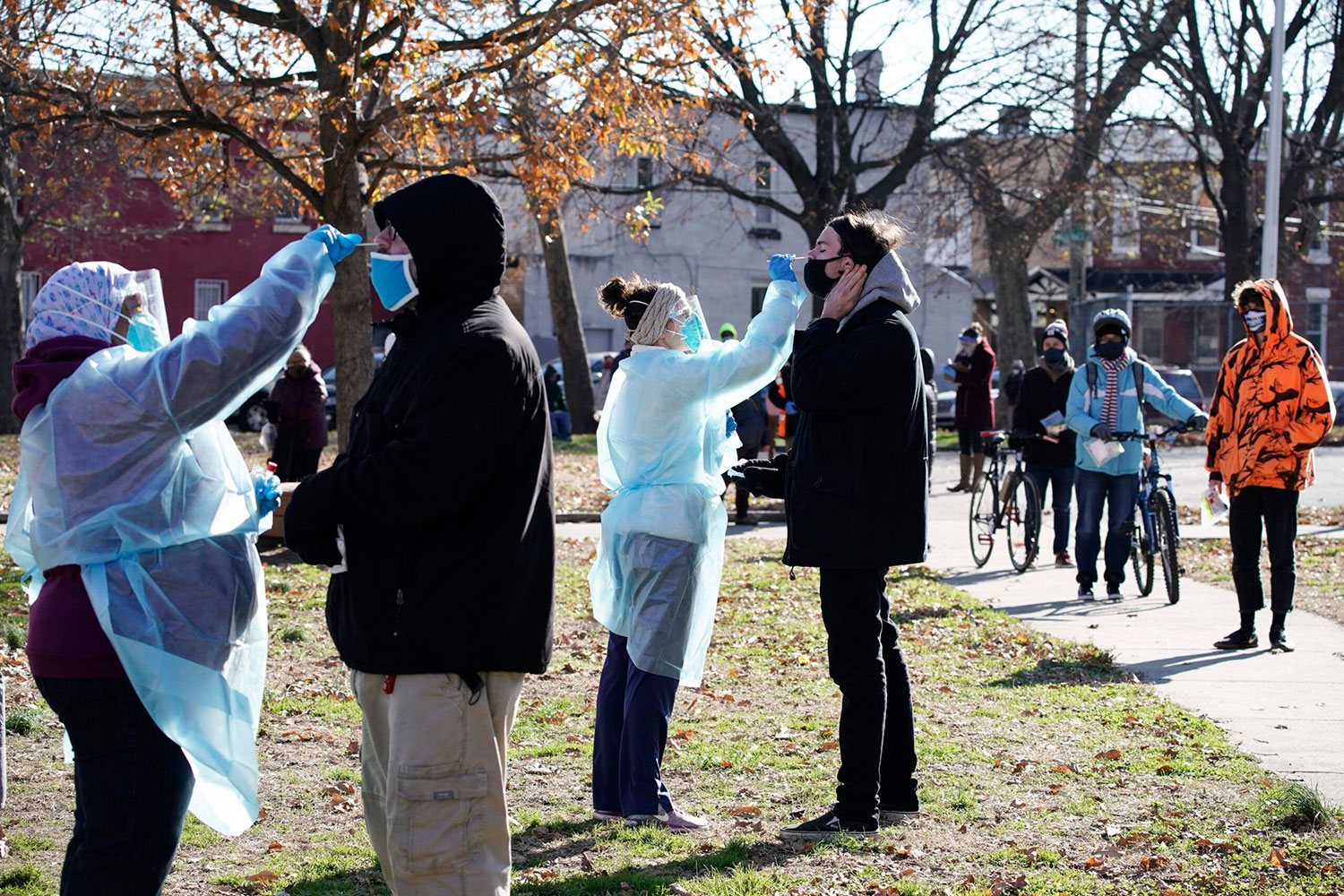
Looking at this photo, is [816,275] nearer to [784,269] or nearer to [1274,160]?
[784,269]

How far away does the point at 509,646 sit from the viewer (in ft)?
10.8

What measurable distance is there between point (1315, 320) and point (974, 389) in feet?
90.1

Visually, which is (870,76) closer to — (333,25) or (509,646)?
(333,25)

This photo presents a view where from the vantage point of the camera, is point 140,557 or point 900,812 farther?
point 900,812

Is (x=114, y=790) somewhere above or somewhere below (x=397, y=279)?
below

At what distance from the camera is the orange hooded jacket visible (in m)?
8.05

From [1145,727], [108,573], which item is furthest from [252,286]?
[1145,727]

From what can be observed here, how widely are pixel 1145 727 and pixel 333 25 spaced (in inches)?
328

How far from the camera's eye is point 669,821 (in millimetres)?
5051

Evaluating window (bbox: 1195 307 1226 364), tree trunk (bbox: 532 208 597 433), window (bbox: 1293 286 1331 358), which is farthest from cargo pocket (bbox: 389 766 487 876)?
window (bbox: 1195 307 1226 364)

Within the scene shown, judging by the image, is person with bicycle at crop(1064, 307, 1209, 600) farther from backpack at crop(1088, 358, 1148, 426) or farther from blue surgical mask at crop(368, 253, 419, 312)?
blue surgical mask at crop(368, 253, 419, 312)

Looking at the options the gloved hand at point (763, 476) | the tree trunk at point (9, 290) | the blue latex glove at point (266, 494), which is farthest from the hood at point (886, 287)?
the tree trunk at point (9, 290)

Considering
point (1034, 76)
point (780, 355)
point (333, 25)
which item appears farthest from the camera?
point (1034, 76)

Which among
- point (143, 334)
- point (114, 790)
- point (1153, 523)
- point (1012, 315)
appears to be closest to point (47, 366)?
point (143, 334)
